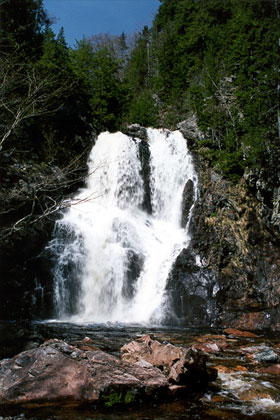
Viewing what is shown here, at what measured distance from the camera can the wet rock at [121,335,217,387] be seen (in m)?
4.22

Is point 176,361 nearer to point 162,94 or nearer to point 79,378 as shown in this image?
point 79,378

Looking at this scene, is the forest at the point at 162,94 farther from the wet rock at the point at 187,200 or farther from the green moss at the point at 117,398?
the green moss at the point at 117,398

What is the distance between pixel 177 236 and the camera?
13.8 meters

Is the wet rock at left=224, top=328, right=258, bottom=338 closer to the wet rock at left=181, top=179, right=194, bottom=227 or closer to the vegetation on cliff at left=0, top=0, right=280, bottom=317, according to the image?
the vegetation on cliff at left=0, top=0, right=280, bottom=317

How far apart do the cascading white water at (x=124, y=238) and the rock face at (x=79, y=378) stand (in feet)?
17.8

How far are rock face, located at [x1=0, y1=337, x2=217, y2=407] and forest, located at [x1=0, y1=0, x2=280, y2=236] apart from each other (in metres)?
6.57

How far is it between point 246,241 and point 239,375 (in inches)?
317

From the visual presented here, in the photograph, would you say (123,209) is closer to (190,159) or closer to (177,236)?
(177,236)

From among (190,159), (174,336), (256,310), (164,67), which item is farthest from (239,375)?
(164,67)

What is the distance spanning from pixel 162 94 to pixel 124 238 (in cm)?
1883

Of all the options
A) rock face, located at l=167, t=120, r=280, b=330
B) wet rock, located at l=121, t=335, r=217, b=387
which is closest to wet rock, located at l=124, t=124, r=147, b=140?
rock face, located at l=167, t=120, r=280, b=330

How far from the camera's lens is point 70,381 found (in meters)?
3.77

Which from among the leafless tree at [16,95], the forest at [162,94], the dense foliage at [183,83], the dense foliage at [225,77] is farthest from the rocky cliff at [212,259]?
the leafless tree at [16,95]

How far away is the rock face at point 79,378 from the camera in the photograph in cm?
363
